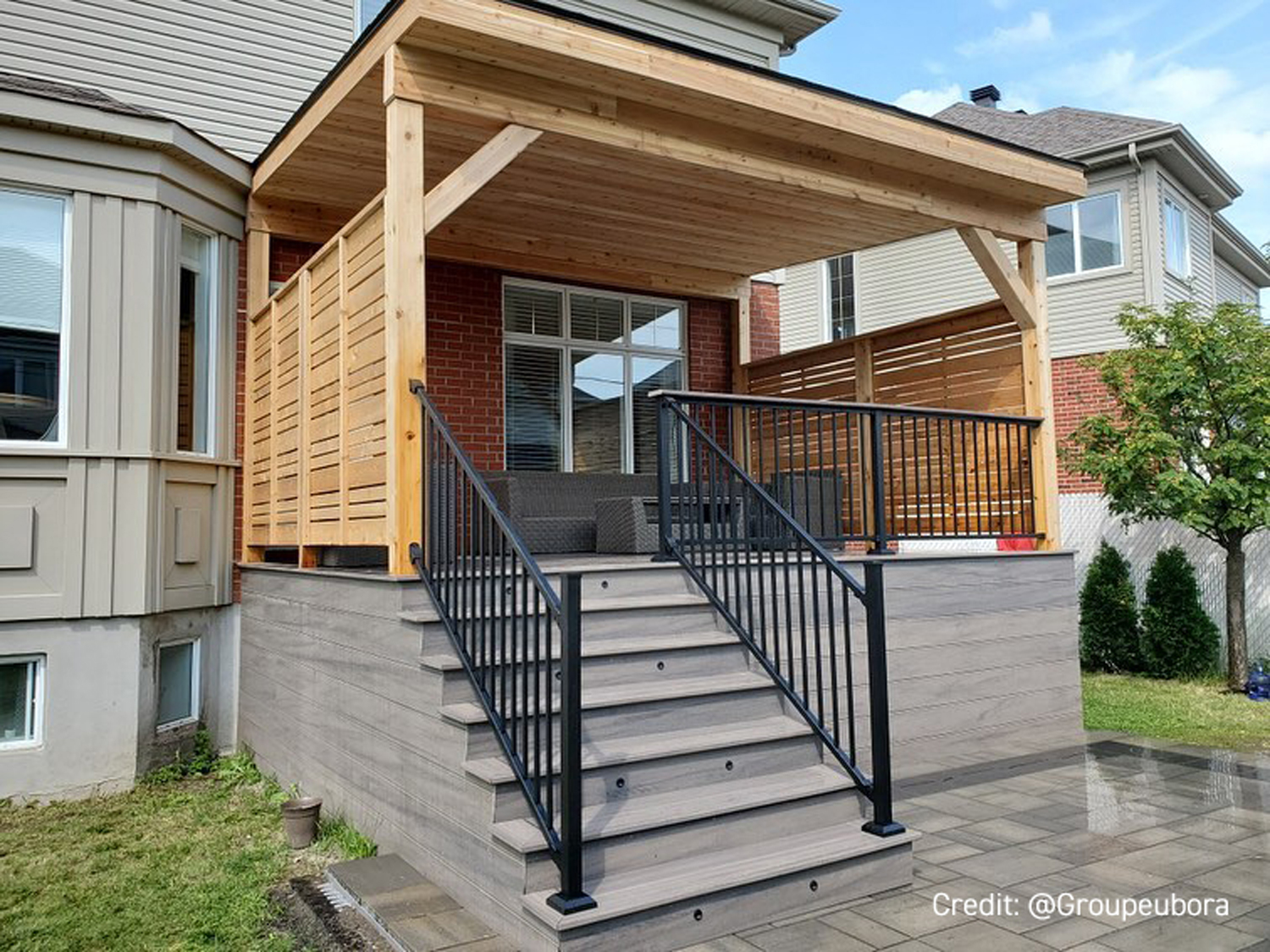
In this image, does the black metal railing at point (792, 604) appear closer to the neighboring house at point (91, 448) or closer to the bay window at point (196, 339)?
the neighboring house at point (91, 448)

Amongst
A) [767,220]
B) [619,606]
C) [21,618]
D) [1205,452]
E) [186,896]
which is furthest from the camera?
[1205,452]

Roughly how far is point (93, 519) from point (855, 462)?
17.7ft

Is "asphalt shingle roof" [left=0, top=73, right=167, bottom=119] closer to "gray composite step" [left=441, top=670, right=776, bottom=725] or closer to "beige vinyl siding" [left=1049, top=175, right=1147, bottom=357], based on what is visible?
"gray composite step" [left=441, top=670, right=776, bottom=725]

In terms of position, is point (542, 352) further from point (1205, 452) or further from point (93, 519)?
point (1205, 452)

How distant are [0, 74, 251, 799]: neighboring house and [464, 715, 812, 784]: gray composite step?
3.14 metres

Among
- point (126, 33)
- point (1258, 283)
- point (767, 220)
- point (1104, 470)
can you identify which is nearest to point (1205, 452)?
point (1104, 470)

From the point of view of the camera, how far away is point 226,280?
263 inches

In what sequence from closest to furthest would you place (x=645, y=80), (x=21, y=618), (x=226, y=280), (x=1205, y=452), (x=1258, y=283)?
(x=645, y=80) → (x=21, y=618) → (x=226, y=280) → (x=1205, y=452) → (x=1258, y=283)

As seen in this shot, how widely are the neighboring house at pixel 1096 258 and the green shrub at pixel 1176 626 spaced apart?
602 millimetres

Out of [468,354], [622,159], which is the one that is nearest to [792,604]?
[622,159]

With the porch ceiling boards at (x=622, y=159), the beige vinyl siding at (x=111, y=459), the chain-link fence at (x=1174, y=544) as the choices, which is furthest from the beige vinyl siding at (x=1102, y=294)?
the beige vinyl siding at (x=111, y=459)

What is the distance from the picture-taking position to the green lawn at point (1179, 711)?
6.70 m

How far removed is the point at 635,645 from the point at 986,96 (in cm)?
1792

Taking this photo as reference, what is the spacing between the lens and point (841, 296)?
1730cm
